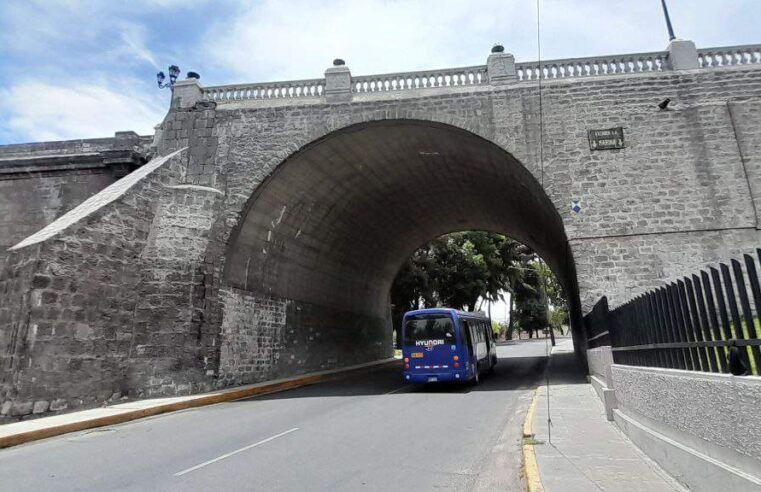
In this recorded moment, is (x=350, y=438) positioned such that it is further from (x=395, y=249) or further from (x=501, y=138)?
(x=395, y=249)

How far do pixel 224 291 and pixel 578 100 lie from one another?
42.3 ft

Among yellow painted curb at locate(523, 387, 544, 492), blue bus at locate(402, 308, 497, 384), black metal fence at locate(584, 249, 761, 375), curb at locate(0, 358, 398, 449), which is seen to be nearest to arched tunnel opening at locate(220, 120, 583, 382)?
curb at locate(0, 358, 398, 449)

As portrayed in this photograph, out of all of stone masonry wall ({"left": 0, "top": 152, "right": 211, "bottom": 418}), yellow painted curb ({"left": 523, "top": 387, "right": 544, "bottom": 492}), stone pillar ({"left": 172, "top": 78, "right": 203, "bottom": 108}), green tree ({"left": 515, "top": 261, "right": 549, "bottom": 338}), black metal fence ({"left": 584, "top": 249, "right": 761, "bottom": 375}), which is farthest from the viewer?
green tree ({"left": 515, "top": 261, "right": 549, "bottom": 338})

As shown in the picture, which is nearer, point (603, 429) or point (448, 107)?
point (603, 429)

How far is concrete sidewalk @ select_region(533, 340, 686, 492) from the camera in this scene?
4.20 meters

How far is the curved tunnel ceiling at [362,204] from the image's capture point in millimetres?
15375

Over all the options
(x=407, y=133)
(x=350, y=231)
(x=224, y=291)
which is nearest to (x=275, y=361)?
(x=224, y=291)

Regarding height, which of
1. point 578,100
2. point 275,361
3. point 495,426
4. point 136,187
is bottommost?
point 495,426

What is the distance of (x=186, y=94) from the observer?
52.9ft

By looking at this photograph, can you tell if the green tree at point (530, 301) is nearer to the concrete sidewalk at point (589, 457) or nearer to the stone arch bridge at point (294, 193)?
the stone arch bridge at point (294, 193)

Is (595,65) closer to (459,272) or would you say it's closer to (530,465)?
(530,465)

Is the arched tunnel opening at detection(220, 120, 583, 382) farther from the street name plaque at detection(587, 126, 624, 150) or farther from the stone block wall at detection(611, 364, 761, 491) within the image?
the stone block wall at detection(611, 364, 761, 491)

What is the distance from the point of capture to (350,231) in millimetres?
20703

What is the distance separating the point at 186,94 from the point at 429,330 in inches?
469
